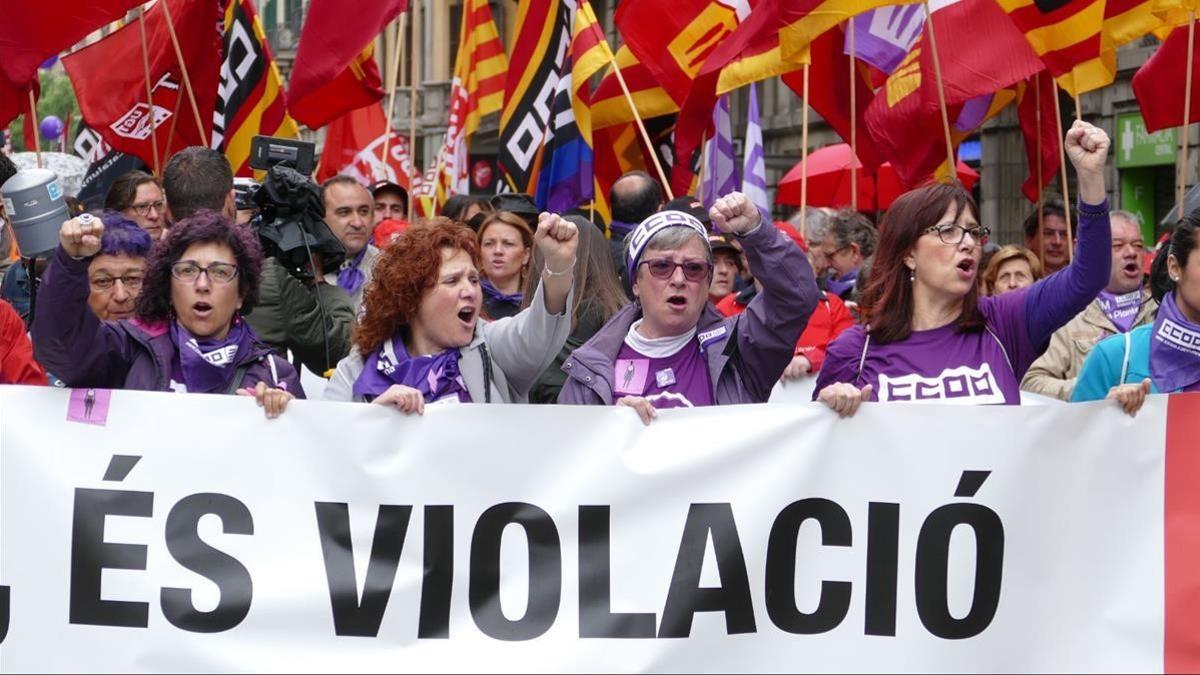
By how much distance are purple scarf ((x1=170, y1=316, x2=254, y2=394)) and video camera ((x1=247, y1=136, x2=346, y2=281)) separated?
1.83 meters

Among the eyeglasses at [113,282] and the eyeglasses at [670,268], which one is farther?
the eyeglasses at [113,282]

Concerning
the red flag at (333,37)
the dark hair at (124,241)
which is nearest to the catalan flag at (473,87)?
the red flag at (333,37)

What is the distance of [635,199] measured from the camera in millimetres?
8547

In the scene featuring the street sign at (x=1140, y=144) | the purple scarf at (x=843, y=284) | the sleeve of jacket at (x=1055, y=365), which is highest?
the street sign at (x=1140, y=144)

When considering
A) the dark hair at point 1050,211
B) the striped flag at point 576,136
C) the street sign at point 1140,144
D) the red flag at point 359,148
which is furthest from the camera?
the street sign at point 1140,144

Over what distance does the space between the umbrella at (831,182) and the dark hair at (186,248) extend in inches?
373

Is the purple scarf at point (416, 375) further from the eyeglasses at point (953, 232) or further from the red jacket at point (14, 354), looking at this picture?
the eyeglasses at point (953, 232)

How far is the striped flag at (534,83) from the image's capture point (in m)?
10.6

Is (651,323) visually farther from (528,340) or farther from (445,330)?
(445,330)

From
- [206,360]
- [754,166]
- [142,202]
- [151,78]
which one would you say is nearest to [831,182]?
[754,166]

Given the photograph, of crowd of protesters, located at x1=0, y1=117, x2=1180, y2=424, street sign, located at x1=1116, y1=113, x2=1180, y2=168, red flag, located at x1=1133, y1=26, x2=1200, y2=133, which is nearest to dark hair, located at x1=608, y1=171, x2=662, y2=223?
red flag, located at x1=1133, y1=26, x2=1200, y2=133

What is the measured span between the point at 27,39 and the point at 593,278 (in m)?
3.77

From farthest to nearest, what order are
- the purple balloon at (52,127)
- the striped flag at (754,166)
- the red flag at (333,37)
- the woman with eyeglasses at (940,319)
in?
the purple balloon at (52,127) → the striped flag at (754,166) → the red flag at (333,37) → the woman with eyeglasses at (940,319)

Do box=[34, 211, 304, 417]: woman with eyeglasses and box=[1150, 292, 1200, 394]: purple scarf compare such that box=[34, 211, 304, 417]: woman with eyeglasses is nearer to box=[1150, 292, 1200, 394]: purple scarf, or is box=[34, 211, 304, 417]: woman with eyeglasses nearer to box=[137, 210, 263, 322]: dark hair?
box=[137, 210, 263, 322]: dark hair
